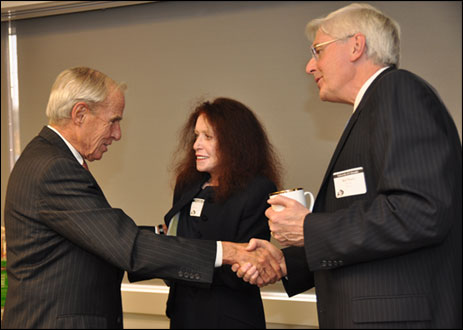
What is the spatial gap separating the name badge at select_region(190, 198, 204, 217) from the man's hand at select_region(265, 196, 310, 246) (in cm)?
80

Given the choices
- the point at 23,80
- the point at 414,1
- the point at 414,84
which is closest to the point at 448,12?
the point at 414,1

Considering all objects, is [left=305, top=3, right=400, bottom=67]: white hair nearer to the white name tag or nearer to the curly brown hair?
the white name tag

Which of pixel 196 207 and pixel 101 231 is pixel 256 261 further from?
pixel 101 231

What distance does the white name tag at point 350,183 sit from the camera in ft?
5.39

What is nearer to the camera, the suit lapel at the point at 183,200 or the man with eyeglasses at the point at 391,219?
the man with eyeglasses at the point at 391,219

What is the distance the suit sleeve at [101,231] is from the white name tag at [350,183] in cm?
55

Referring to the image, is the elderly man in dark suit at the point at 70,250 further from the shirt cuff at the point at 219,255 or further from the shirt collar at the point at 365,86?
the shirt collar at the point at 365,86

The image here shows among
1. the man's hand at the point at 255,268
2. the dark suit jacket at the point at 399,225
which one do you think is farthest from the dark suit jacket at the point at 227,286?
the dark suit jacket at the point at 399,225

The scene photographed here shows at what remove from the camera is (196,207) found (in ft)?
8.46

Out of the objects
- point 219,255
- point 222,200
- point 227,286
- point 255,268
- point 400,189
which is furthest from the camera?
point 222,200

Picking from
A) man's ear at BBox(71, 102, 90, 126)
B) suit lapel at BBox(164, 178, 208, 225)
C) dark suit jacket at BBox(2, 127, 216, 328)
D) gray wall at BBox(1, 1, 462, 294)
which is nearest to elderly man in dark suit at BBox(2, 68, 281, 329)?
dark suit jacket at BBox(2, 127, 216, 328)

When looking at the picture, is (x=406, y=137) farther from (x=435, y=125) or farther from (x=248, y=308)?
(x=248, y=308)

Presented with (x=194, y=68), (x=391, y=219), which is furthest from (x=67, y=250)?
(x=194, y=68)

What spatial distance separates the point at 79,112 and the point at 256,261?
3.30 feet
